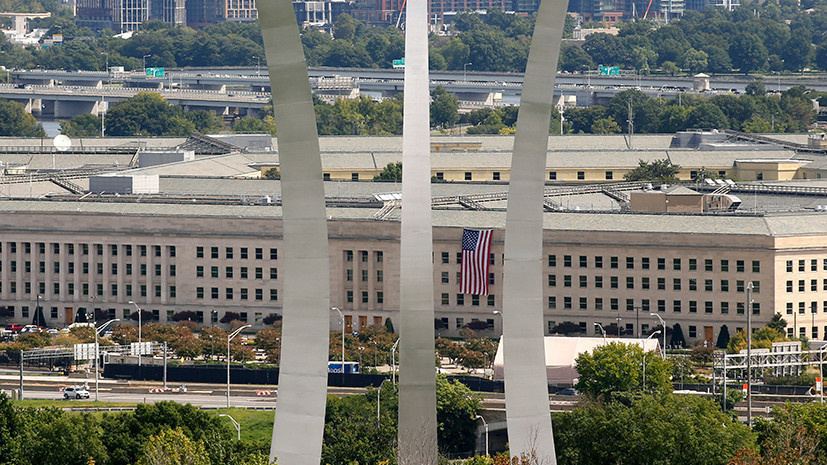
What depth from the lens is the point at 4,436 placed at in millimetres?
75500

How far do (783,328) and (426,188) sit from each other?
77.0 meters

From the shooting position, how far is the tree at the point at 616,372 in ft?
327

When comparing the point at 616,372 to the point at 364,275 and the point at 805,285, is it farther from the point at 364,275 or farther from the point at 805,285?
the point at 364,275

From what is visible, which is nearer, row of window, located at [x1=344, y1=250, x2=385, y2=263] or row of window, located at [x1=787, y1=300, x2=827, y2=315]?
row of window, located at [x1=787, y1=300, x2=827, y2=315]

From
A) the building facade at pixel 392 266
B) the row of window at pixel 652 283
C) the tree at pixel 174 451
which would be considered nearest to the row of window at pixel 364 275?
the building facade at pixel 392 266

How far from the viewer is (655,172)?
189250 millimetres

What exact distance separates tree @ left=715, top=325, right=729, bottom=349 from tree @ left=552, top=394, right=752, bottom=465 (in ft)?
177

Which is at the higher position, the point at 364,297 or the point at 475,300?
the point at 364,297

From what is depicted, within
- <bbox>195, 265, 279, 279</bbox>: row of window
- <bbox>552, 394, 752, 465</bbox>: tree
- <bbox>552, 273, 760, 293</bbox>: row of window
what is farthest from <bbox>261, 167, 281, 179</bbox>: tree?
<bbox>552, 394, 752, 465</bbox>: tree

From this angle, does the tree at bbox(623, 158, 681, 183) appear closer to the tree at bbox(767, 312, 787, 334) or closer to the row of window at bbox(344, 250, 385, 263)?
the row of window at bbox(344, 250, 385, 263)

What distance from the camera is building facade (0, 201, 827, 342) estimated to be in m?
133

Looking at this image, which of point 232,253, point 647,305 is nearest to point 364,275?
point 232,253

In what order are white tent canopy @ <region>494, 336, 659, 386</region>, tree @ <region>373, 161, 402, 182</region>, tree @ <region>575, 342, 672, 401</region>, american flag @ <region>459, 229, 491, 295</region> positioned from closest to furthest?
tree @ <region>575, 342, 672, 401</region>, white tent canopy @ <region>494, 336, 659, 386</region>, american flag @ <region>459, 229, 491, 295</region>, tree @ <region>373, 161, 402, 182</region>

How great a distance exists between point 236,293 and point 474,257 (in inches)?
950
